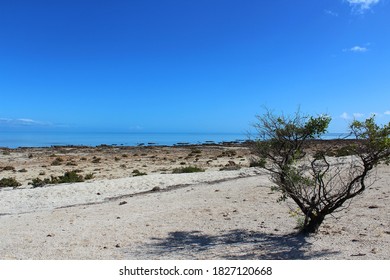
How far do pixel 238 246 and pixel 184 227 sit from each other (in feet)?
6.65

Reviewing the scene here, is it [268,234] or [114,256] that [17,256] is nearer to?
[114,256]

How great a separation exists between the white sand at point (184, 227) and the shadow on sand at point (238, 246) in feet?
0.06

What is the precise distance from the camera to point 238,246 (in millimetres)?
6660

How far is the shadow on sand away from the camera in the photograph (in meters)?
6.05

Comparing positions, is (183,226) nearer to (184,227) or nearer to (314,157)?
(184,227)

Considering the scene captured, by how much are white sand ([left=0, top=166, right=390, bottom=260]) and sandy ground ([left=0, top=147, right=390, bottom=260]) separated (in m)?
0.02

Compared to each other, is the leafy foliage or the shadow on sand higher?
the leafy foliage

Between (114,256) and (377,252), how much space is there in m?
4.37

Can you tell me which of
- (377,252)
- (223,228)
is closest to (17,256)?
(223,228)

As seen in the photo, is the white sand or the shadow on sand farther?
the white sand

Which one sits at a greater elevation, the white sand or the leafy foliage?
the leafy foliage

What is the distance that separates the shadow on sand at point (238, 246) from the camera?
605cm

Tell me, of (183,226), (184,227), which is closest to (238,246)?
(184,227)

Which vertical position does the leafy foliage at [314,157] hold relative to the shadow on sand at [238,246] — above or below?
above
